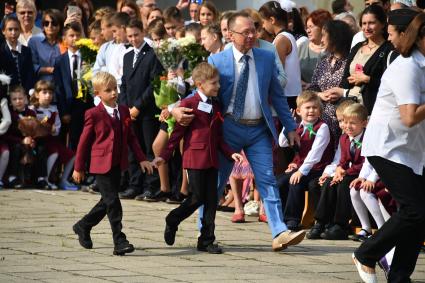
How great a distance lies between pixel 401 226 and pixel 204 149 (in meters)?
2.51

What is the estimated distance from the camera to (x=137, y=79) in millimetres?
14891

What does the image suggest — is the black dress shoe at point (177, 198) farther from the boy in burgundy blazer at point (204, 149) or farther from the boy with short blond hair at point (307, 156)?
the boy in burgundy blazer at point (204, 149)

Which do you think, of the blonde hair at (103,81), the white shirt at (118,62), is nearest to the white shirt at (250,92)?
the blonde hair at (103,81)

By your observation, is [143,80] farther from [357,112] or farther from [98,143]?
[98,143]

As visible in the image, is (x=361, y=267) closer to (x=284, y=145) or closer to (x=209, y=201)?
(x=209, y=201)

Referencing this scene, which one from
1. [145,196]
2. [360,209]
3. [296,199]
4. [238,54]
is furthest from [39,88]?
[360,209]

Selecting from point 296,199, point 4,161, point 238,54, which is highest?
point 238,54

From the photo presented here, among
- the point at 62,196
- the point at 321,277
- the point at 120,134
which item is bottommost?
the point at 62,196

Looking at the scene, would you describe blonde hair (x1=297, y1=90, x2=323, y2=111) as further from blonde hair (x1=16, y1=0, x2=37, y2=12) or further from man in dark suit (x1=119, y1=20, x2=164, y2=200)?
blonde hair (x1=16, y1=0, x2=37, y2=12)

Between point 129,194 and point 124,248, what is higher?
point 124,248

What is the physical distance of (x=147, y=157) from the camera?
1491 cm

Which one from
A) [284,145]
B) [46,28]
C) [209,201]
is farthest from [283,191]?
[46,28]

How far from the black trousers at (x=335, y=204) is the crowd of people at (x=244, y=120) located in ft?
0.04

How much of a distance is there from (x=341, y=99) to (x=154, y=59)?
3006mm
